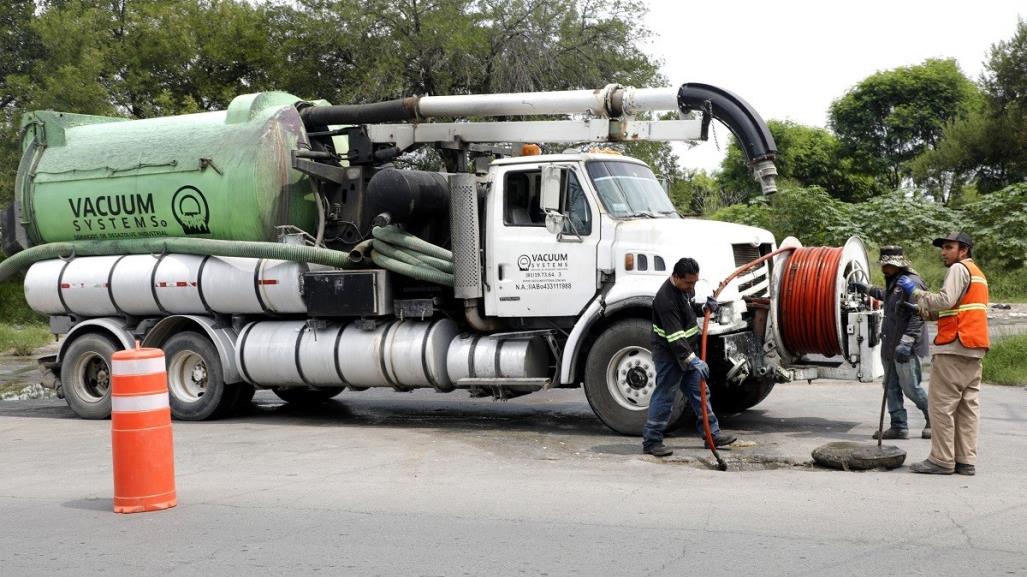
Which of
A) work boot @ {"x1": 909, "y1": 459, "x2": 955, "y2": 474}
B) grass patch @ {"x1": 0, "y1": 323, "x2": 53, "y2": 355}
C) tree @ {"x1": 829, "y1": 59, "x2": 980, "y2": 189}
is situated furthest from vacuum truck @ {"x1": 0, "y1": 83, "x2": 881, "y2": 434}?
tree @ {"x1": 829, "y1": 59, "x2": 980, "y2": 189}

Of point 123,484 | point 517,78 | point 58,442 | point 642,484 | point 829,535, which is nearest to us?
point 829,535

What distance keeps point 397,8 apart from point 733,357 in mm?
21463

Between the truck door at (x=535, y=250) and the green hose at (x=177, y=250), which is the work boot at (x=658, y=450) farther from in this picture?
the green hose at (x=177, y=250)

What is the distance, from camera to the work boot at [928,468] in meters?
8.52

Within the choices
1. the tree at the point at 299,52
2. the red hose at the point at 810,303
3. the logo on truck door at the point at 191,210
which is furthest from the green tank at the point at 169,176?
the tree at the point at 299,52

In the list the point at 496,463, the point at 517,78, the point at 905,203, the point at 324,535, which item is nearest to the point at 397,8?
the point at 517,78

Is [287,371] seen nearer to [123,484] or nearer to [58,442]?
[58,442]

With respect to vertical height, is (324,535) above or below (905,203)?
below

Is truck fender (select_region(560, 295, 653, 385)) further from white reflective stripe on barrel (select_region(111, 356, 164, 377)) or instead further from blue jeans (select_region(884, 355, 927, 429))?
white reflective stripe on barrel (select_region(111, 356, 164, 377))

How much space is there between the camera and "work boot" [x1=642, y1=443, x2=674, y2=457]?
9.65 metres

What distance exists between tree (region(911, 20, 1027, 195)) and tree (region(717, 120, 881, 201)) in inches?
301

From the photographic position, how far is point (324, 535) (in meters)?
6.86

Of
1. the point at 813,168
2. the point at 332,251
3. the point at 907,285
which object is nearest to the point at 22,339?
the point at 332,251

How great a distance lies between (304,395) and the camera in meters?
14.8
